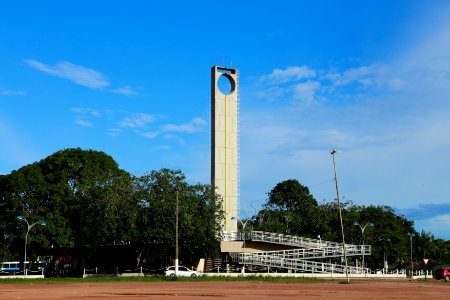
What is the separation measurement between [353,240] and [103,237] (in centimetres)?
4676

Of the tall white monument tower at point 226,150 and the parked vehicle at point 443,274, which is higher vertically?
the tall white monument tower at point 226,150

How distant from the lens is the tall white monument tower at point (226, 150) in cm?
7181

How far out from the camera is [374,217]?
3814 inches

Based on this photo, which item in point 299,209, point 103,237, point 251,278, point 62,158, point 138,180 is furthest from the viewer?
point 299,209

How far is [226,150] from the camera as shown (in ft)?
239

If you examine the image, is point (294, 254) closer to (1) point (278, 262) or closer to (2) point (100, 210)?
(1) point (278, 262)

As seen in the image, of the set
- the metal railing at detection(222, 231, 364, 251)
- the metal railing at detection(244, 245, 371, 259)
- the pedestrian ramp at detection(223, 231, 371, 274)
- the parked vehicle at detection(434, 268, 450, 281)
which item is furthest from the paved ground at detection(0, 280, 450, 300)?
the metal railing at detection(222, 231, 364, 251)

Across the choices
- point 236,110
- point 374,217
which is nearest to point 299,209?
point 374,217

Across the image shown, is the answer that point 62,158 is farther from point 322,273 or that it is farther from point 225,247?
point 322,273

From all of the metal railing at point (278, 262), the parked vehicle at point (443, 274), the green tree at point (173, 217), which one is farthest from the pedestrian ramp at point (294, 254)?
the parked vehicle at point (443, 274)

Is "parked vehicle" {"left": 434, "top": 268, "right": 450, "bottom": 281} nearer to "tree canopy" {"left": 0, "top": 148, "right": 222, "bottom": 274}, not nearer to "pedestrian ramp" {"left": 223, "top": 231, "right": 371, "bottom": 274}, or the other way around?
"pedestrian ramp" {"left": 223, "top": 231, "right": 371, "bottom": 274}

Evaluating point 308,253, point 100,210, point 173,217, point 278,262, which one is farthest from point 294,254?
point 100,210

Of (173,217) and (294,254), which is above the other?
(173,217)

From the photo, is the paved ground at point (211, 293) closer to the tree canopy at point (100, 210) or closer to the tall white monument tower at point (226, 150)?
the tree canopy at point (100, 210)
